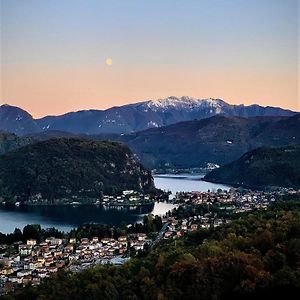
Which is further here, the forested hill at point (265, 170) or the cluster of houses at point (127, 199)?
the forested hill at point (265, 170)

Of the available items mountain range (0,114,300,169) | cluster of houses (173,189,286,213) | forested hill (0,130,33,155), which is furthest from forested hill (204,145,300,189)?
forested hill (0,130,33,155)

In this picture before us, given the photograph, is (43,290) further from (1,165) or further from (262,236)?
(1,165)

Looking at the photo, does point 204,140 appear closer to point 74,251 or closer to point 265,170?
point 265,170

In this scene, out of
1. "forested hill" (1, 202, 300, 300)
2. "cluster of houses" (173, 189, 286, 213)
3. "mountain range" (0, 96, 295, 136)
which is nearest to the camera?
"forested hill" (1, 202, 300, 300)

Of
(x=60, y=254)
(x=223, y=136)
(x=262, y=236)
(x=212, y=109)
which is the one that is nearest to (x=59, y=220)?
(x=60, y=254)

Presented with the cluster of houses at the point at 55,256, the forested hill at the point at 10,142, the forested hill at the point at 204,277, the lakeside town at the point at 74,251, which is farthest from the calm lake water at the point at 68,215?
the forested hill at the point at 10,142

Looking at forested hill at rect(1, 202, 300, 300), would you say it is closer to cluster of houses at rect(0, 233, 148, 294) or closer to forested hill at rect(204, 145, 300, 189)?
cluster of houses at rect(0, 233, 148, 294)

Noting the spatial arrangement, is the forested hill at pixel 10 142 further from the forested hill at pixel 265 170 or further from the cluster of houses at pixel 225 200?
the cluster of houses at pixel 225 200
